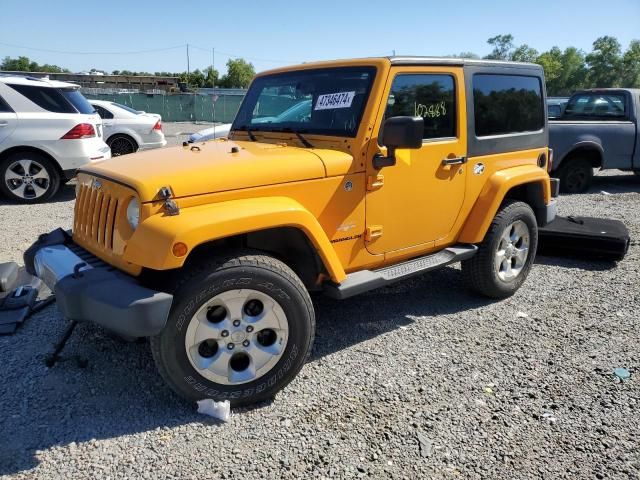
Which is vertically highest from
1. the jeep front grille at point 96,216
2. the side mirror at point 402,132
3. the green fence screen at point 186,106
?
the green fence screen at point 186,106

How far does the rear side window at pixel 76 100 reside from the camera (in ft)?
26.8

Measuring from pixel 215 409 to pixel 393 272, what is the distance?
1.55 metres

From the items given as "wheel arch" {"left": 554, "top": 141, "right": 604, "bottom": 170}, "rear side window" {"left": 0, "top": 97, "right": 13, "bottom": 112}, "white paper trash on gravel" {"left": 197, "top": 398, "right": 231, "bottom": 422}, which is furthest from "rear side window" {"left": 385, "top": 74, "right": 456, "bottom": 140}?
"rear side window" {"left": 0, "top": 97, "right": 13, "bottom": 112}

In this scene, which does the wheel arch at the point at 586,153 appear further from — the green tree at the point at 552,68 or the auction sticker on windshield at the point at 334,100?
the green tree at the point at 552,68

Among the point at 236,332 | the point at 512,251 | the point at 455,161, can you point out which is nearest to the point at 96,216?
the point at 236,332

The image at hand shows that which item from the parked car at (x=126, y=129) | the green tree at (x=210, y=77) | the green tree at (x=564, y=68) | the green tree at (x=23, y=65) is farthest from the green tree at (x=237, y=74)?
the parked car at (x=126, y=129)

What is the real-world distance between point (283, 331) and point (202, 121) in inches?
1179

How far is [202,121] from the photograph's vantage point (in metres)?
31.1

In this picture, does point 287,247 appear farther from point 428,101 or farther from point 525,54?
point 525,54

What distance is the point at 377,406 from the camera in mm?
3025

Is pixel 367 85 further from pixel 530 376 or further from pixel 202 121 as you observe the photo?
pixel 202 121

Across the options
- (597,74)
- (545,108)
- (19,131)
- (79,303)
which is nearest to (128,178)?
(79,303)

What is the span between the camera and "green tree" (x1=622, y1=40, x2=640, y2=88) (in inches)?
3216

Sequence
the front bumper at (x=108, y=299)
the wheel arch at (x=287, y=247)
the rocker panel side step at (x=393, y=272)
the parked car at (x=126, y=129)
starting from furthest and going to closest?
the parked car at (x=126, y=129) → the rocker panel side step at (x=393, y=272) → the wheel arch at (x=287, y=247) → the front bumper at (x=108, y=299)
